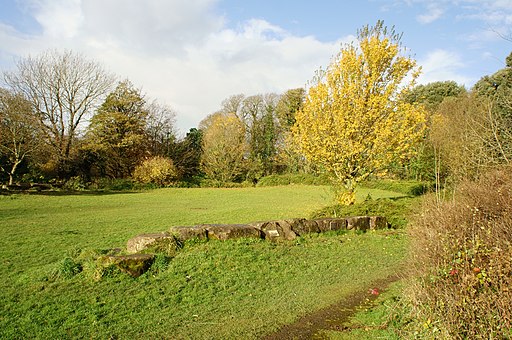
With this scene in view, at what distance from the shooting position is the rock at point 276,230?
9.47 meters

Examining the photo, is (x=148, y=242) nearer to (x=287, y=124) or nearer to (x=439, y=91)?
(x=287, y=124)

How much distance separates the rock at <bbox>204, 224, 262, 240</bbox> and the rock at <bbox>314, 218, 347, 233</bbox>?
232 cm

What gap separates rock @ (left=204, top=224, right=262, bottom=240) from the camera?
28.8 ft

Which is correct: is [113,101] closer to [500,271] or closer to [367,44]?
[367,44]

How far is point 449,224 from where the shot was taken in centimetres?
450

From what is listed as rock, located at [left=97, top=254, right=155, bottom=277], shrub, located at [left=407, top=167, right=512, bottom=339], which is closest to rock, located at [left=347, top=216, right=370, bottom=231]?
shrub, located at [left=407, top=167, right=512, bottom=339]

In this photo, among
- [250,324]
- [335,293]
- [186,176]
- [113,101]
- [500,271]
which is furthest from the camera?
[186,176]

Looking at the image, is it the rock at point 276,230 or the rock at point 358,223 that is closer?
the rock at point 276,230

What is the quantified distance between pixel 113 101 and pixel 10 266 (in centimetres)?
3141

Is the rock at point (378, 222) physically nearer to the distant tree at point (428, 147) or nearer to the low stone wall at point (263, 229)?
the low stone wall at point (263, 229)

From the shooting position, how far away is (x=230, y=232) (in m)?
8.90

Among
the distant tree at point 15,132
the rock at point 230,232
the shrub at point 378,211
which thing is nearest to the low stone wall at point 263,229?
the rock at point 230,232

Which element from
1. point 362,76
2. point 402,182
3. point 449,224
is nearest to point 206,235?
point 449,224

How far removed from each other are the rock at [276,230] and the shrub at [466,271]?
4.98 metres
